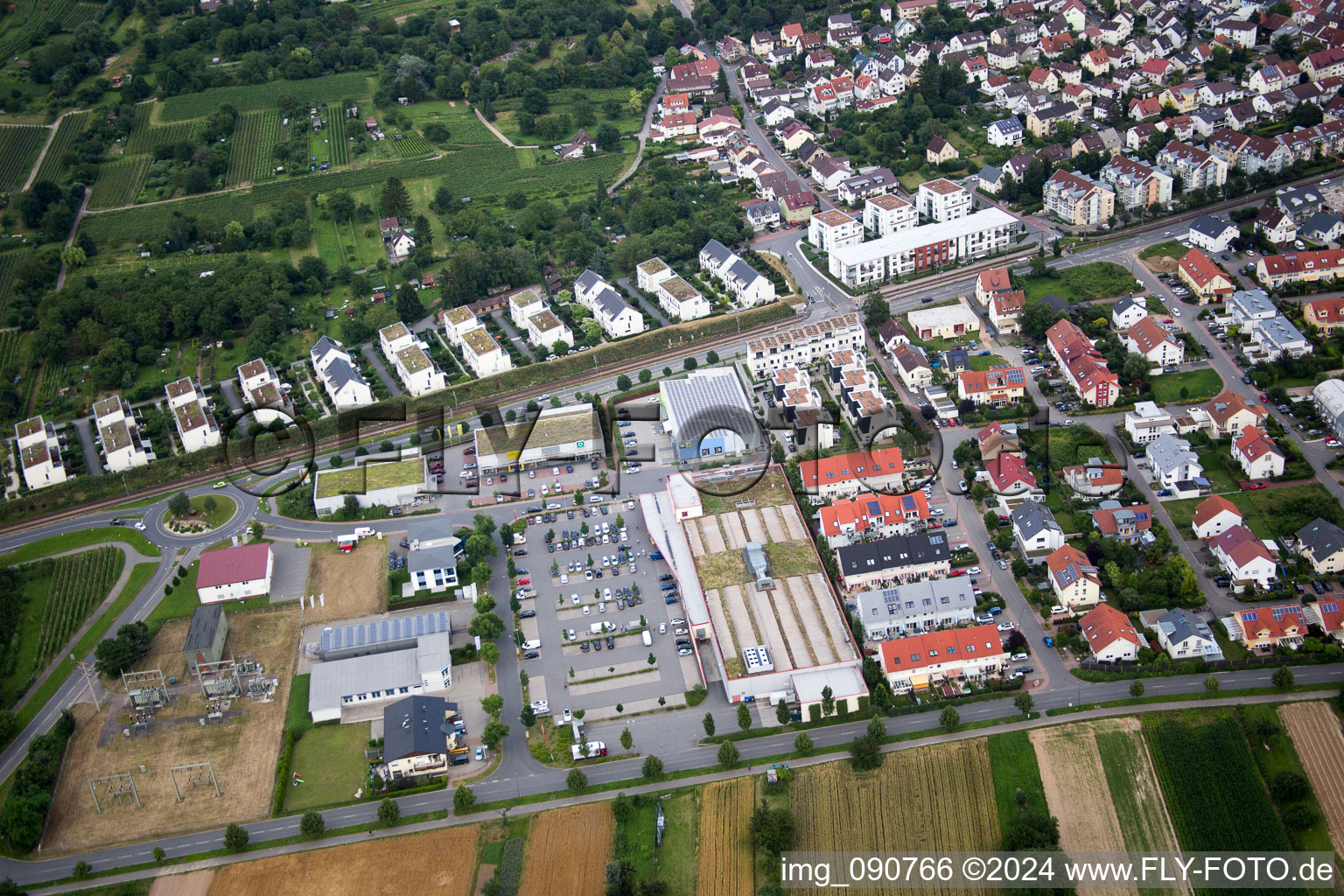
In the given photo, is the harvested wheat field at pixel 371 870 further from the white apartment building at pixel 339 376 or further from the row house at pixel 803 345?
the row house at pixel 803 345

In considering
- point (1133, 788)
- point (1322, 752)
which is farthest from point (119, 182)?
point (1322, 752)

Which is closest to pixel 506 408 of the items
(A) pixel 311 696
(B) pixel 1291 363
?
(A) pixel 311 696

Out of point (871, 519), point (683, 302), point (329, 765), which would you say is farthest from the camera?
point (683, 302)

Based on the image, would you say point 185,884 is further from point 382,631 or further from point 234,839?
point 382,631

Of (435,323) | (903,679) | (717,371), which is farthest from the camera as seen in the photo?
(435,323)

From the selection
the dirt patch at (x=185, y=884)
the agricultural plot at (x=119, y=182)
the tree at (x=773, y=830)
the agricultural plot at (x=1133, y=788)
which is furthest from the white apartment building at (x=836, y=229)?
the agricultural plot at (x=119, y=182)

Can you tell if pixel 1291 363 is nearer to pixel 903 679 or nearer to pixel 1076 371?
pixel 1076 371
